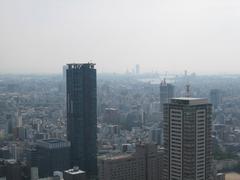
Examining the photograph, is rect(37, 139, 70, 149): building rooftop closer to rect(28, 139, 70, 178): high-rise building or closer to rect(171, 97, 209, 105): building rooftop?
rect(28, 139, 70, 178): high-rise building

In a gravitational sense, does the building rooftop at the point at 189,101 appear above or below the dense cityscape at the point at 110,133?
above

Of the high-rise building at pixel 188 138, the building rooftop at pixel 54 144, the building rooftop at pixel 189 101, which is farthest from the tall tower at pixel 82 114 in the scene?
the building rooftop at pixel 189 101

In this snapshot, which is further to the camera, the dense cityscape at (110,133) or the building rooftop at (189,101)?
the dense cityscape at (110,133)

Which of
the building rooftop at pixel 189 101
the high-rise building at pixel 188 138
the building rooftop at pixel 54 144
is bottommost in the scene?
the building rooftop at pixel 54 144

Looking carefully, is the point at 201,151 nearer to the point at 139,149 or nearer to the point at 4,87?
the point at 139,149

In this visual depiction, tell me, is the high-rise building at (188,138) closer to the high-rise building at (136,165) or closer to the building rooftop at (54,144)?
the high-rise building at (136,165)

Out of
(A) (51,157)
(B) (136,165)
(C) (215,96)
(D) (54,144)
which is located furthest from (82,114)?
(C) (215,96)
